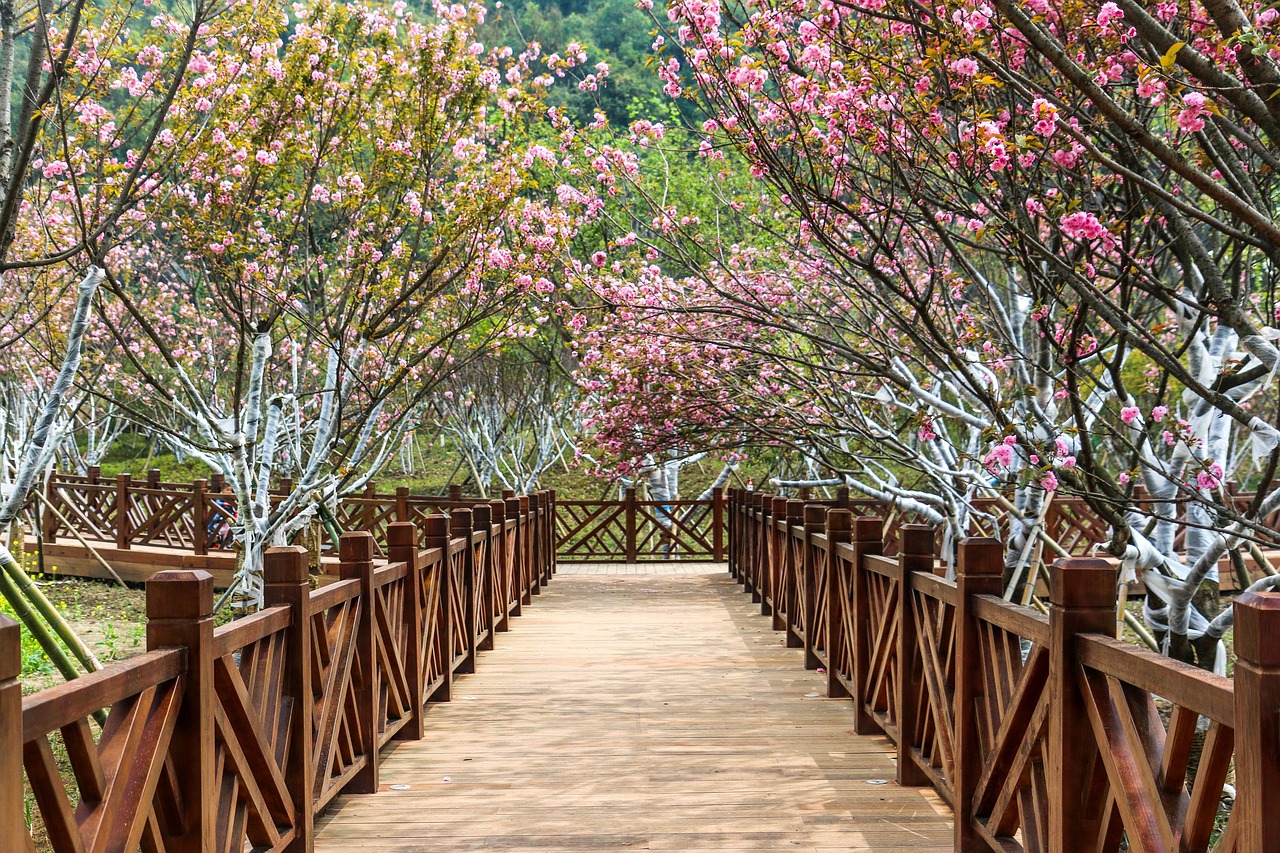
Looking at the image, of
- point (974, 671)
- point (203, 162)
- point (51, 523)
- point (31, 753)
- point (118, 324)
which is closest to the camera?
point (31, 753)

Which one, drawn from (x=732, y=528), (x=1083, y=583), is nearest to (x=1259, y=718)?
(x=1083, y=583)

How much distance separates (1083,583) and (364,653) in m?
3.03

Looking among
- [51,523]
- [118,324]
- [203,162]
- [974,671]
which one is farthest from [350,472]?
[51,523]

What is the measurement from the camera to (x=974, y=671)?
3748 mm

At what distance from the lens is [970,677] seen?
3.74 m

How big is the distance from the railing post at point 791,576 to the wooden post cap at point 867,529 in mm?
2238

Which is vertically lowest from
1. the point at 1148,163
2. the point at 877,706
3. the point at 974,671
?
the point at 877,706

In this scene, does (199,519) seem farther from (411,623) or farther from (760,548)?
(411,623)

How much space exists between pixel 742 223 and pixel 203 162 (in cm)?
1184

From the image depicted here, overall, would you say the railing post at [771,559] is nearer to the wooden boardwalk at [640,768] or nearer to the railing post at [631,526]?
the wooden boardwalk at [640,768]

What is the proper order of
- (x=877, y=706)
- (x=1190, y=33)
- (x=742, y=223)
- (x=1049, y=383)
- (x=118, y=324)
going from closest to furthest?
(x=1190, y=33), (x=877, y=706), (x=1049, y=383), (x=118, y=324), (x=742, y=223)

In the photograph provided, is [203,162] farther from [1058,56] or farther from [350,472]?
[1058,56]

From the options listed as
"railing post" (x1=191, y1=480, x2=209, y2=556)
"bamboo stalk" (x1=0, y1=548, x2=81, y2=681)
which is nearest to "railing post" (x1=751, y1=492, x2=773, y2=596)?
"bamboo stalk" (x1=0, y1=548, x2=81, y2=681)

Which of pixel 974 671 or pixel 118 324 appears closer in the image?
pixel 974 671
